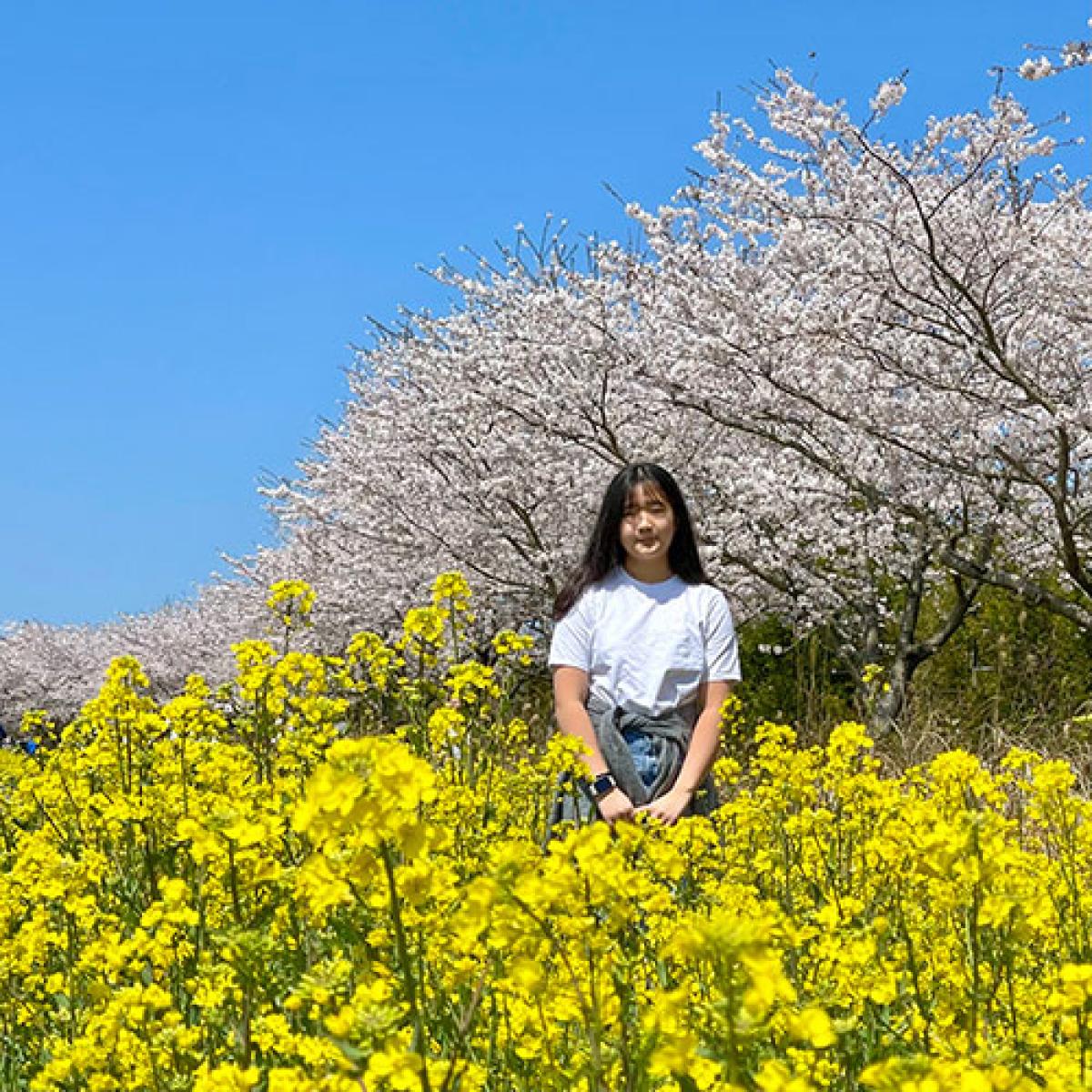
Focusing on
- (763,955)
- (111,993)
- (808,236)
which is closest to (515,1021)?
(111,993)

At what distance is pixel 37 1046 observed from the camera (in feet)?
12.9

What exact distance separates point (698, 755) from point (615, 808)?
0.41m

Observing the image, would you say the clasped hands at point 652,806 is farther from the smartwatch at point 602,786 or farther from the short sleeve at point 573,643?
the short sleeve at point 573,643

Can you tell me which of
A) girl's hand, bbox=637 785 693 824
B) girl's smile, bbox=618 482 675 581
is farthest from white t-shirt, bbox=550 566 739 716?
girl's hand, bbox=637 785 693 824

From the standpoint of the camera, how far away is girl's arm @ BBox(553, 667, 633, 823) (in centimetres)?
451

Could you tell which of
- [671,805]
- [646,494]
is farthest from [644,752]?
[646,494]

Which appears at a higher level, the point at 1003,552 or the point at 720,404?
the point at 720,404

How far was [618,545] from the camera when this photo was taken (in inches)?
209

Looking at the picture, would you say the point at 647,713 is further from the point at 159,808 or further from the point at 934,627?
the point at 934,627

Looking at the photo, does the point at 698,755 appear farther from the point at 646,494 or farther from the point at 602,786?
the point at 646,494

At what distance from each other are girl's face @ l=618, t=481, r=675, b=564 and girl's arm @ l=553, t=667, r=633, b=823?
0.46 meters

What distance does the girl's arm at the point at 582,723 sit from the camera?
4.51m

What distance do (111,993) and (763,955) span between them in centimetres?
175

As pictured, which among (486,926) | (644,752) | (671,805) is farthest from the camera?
(644,752)
